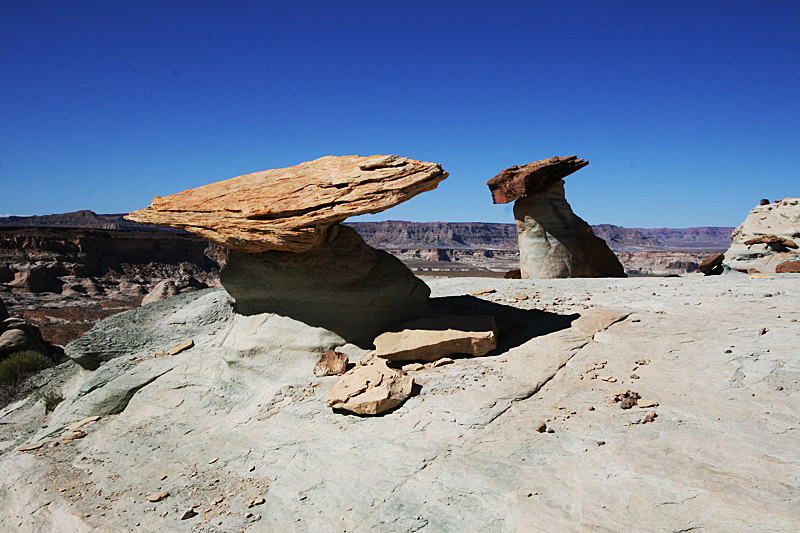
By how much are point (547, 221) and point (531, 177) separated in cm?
104

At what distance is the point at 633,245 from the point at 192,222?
177 m

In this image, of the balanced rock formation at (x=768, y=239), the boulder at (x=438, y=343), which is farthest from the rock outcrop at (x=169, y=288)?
the balanced rock formation at (x=768, y=239)

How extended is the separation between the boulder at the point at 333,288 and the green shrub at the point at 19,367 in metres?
6.86

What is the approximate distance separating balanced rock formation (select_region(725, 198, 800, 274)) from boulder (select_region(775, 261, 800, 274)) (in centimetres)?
60

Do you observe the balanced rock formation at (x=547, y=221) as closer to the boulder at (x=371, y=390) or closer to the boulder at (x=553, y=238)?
the boulder at (x=553, y=238)

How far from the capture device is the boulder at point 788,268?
28.8 feet

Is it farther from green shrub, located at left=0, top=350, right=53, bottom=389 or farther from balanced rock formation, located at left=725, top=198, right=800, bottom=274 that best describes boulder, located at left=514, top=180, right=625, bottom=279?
green shrub, located at left=0, top=350, right=53, bottom=389

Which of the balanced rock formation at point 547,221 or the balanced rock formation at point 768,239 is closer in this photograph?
the balanced rock formation at point 768,239

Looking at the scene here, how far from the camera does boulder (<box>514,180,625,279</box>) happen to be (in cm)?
1075

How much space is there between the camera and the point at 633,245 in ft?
538

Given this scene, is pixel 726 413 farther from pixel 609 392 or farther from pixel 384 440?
pixel 384 440

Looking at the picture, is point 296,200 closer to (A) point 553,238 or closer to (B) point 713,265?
(A) point 553,238

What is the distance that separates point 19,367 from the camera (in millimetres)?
10547

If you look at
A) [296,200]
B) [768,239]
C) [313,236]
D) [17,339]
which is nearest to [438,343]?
[313,236]
